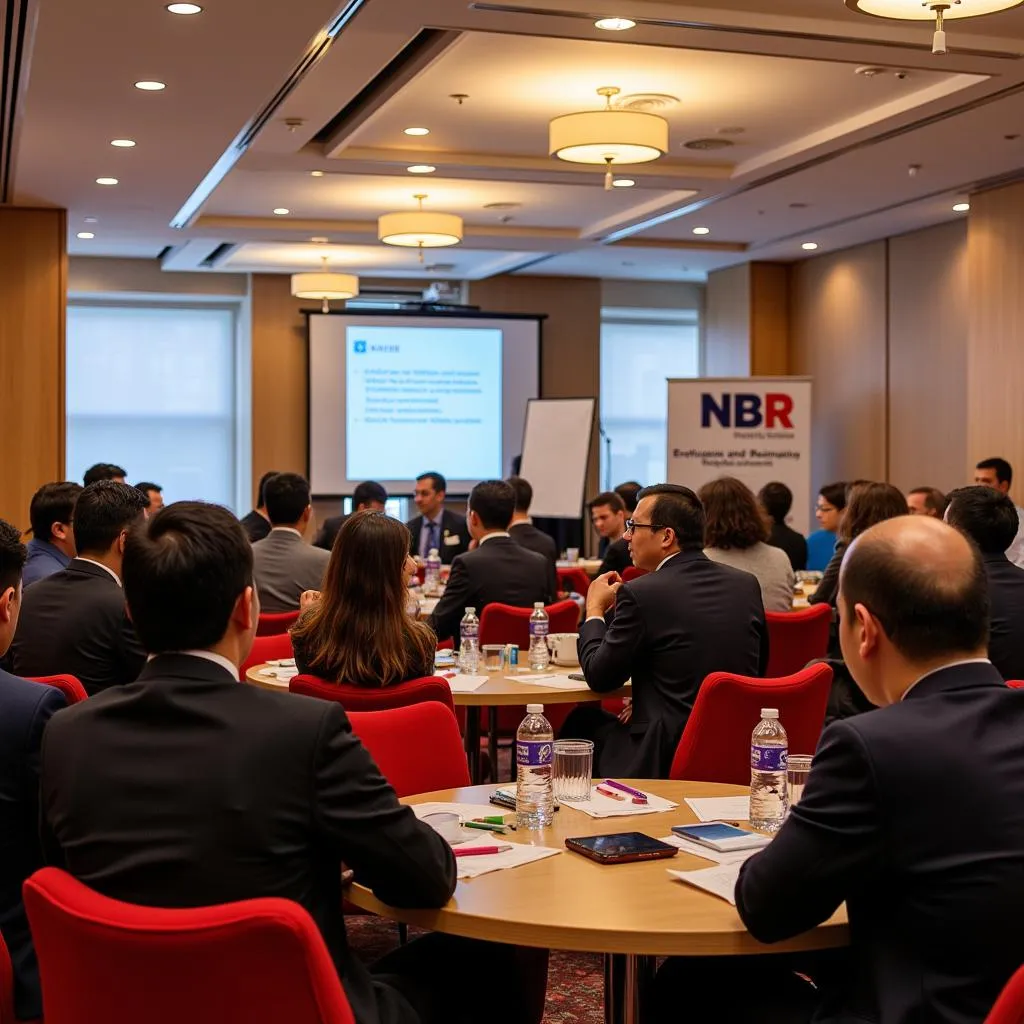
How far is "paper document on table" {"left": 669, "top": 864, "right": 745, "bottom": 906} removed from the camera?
7.59ft

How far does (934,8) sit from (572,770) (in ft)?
12.4

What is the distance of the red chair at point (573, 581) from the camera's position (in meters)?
8.89

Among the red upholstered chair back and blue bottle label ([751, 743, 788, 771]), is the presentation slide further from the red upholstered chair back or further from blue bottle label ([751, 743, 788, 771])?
blue bottle label ([751, 743, 788, 771])

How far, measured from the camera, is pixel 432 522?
1031 centimetres

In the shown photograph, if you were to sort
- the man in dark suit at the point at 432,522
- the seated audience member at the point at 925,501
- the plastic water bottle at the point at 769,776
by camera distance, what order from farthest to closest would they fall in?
1. the man in dark suit at the point at 432,522
2. the seated audience member at the point at 925,501
3. the plastic water bottle at the point at 769,776

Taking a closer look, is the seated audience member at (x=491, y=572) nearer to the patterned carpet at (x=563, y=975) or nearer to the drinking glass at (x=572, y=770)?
the patterned carpet at (x=563, y=975)

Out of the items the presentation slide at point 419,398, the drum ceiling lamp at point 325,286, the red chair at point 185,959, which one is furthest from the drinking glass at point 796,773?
the presentation slide at point 419,398

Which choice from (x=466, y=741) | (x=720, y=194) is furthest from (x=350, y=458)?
(x=466, y=741)

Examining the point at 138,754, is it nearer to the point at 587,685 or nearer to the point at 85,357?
the point at 587,685

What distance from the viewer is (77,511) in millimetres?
4367

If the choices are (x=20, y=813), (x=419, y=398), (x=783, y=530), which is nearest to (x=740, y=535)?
(x=783, y=530)

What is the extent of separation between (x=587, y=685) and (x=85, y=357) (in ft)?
38.7

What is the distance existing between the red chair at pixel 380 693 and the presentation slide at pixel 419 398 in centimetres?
1112

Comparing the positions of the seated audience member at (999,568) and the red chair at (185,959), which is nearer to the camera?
the red chair at (185,959)
